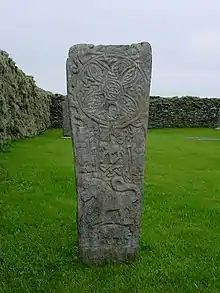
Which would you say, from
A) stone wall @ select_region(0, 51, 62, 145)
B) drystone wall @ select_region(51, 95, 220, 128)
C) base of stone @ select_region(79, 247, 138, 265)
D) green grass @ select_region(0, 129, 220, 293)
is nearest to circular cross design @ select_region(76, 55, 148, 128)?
base of stone @ select_region(79, 247, 138, 265)

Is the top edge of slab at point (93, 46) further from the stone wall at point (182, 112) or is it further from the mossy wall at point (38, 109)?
the stone wall at point (182, 112)

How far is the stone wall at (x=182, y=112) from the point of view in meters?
26.9

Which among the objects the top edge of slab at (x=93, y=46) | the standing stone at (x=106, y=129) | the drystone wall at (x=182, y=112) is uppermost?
the top edge of slab at (x=93, y=46)

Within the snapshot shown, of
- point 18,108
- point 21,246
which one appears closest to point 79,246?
point 21,246

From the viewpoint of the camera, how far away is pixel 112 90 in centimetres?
407

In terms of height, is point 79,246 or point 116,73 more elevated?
point 116,73

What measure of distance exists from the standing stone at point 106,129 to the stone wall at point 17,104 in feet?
30.0

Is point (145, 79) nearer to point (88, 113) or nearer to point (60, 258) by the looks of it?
point (88, 113)

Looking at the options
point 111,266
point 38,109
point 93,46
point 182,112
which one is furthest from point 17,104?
point 182,112

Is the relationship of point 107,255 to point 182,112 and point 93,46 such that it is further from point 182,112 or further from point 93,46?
point 182,112

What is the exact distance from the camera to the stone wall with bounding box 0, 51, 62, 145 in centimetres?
1398

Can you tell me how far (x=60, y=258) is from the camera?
4.32 m

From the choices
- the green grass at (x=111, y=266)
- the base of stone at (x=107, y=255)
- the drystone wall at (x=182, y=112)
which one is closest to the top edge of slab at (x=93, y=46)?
the base of stone at (x=107, y=255)

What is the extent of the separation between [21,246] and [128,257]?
3.55 ft
